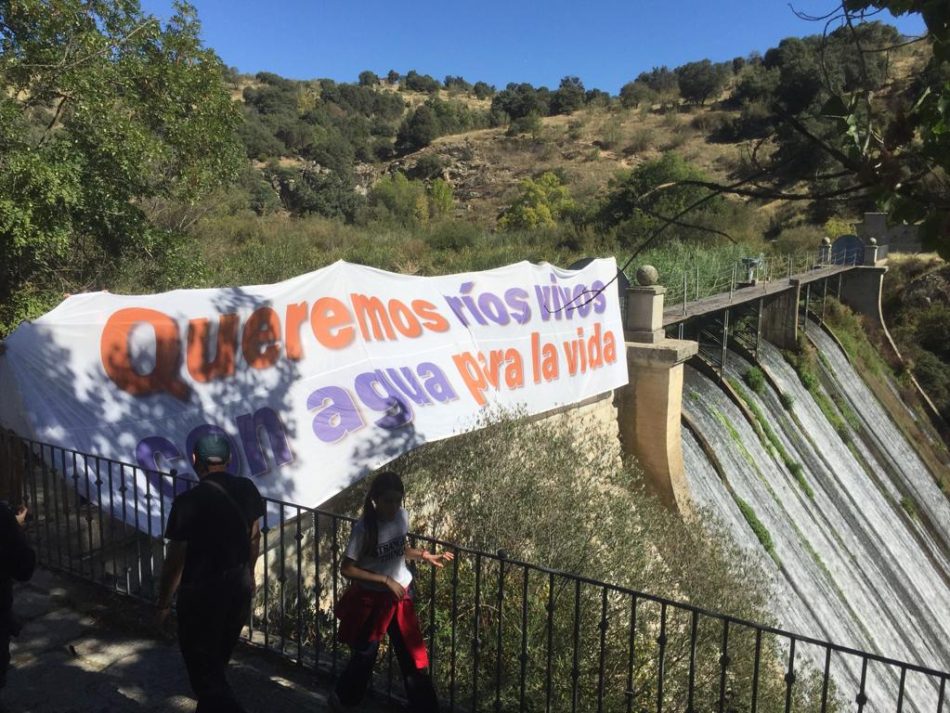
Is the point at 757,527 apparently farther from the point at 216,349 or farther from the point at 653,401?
the point at 216,349

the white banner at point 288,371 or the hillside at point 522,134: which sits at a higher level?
the hillside at point 522,134

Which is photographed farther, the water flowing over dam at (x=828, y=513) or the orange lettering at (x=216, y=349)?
the water flowing over dam at (x=828, y=513)

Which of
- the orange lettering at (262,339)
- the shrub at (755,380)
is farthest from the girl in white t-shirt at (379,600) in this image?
the shrub at (755,380)

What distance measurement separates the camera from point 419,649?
346cm

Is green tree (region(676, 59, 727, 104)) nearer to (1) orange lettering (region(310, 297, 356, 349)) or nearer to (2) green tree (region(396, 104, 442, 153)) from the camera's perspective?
(2) green tree (region(396, 104, 442, 153))

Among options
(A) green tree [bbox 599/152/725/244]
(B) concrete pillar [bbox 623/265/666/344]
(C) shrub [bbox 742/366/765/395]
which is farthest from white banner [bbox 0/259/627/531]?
(A) green tree [bbox 599/152/725/244]

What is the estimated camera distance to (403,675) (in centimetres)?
346

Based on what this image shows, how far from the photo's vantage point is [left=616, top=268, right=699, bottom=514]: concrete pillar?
1025 centimetres

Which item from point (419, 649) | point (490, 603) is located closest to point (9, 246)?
point (490, 603)

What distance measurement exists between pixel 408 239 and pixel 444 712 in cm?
2629

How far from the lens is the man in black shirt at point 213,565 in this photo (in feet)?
10.0

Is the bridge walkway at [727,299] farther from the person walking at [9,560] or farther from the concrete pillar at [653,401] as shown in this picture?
the person walking at [9,560]

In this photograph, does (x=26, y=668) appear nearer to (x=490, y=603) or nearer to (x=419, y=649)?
(x=419, y=649)

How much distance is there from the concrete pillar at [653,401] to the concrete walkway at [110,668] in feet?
23.8
